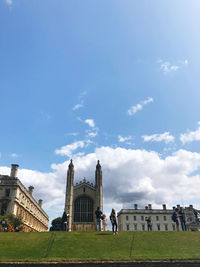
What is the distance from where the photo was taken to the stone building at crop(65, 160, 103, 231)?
44625 mm

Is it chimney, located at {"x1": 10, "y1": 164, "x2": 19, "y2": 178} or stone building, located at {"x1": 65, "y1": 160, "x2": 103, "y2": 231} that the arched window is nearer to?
stone building, located at {"x1": 65, "y1": 160, "x2": 103, "y2": 231}

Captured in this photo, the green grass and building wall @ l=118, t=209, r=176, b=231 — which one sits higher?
building wall @ l=118, t=209, r=176, b=231

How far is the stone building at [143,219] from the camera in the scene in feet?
222

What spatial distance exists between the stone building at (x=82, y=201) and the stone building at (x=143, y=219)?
83.4ft

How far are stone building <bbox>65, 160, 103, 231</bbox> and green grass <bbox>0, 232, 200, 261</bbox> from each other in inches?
1161

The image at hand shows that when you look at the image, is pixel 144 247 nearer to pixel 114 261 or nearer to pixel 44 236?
pixel 114 261

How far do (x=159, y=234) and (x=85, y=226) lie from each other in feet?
99.3

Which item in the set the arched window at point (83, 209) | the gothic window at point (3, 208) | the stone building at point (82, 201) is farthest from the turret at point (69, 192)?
the gothic window at point (3, 208)

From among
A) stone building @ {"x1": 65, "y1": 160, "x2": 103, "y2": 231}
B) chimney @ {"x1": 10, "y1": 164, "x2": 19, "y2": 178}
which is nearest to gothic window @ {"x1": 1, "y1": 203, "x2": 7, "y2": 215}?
chimney @ {"x1": 10, "y1": 164, "x2": 19, "y2": 178}

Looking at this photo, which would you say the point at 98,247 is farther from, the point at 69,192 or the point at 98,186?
the point at 98,186

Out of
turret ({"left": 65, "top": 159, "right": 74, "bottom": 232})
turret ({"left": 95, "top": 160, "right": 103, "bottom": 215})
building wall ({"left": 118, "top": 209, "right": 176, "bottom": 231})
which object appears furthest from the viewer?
building wall ({"left": 118, "top": 209, "right": 176, "bottom": 231})

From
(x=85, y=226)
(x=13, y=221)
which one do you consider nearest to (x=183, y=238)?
(x=13, y=221)

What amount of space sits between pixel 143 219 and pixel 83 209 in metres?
29.5

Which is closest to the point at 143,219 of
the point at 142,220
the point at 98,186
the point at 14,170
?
the point at 142,220
